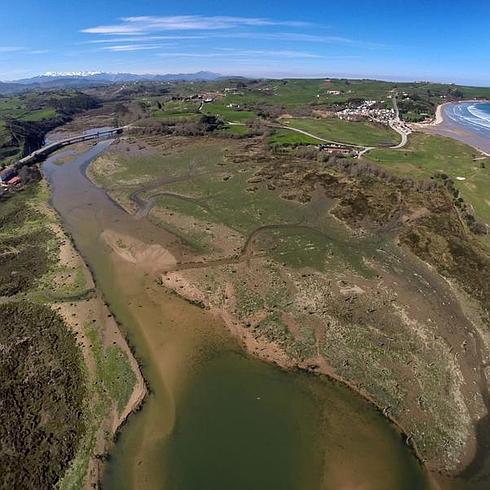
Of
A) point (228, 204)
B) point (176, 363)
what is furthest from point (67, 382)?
point (228, 204)

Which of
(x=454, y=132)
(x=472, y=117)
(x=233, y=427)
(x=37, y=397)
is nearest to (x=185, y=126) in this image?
(x=454, y=132)

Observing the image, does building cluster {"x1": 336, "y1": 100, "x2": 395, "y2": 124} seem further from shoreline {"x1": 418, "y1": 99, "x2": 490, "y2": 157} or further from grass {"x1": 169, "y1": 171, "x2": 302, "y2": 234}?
grass {"x1": 169, "y1": 171, "x2": 302, "y2": 234}

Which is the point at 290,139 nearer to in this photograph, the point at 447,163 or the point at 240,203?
the point at 447,163

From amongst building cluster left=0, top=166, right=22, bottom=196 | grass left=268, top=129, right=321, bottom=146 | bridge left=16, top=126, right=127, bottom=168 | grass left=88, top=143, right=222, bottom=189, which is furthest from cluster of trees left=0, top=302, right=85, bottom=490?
grass left=268, top=129, right=321, bottom=146

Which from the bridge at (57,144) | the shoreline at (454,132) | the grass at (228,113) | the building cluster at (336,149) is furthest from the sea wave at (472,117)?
the bridge at (57,144)

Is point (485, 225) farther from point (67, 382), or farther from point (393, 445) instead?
point (67, 382)
